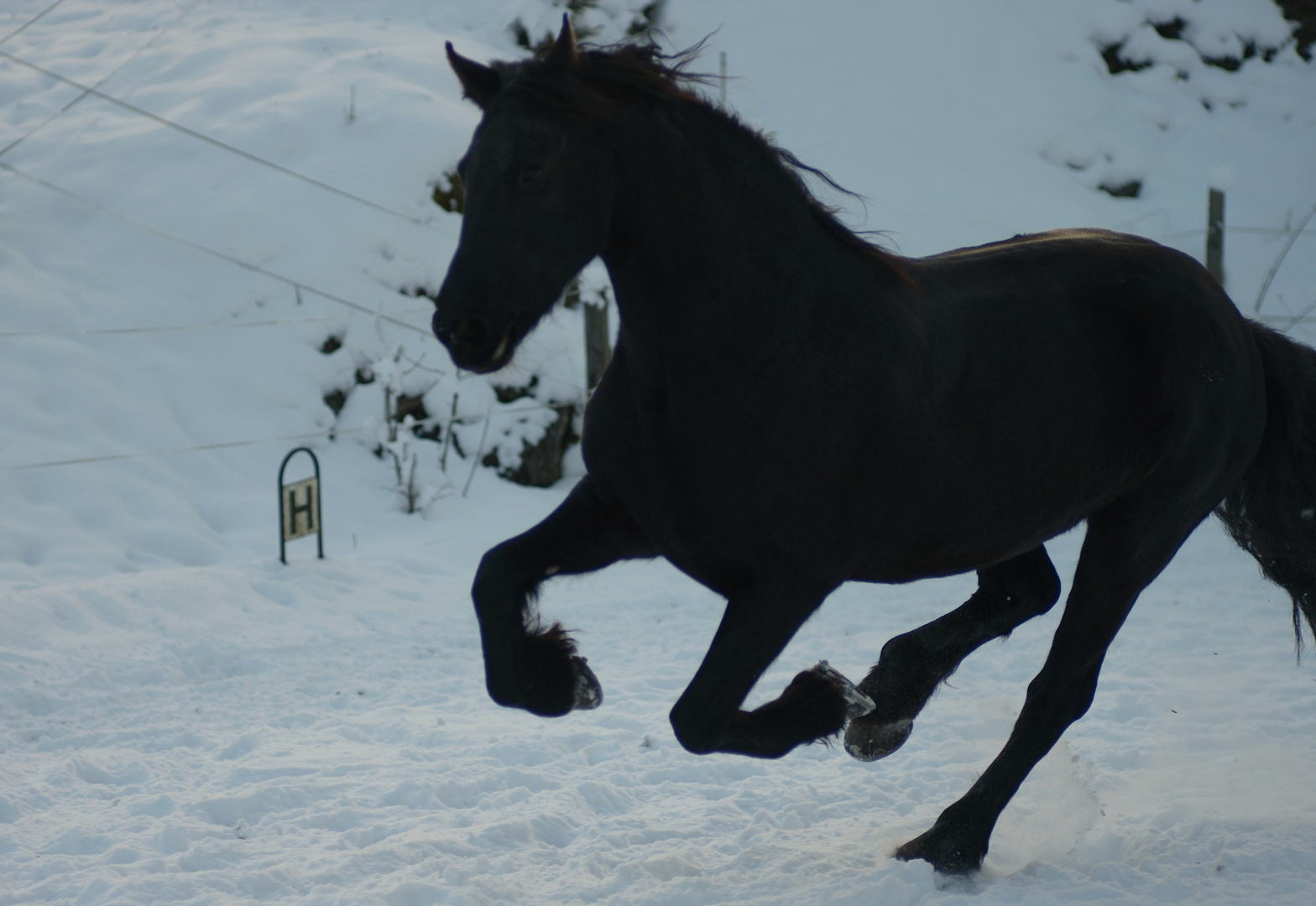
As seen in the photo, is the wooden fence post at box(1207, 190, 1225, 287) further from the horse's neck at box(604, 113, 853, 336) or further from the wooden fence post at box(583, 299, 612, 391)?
the horse's neck at box(604, 113, 853, 336)

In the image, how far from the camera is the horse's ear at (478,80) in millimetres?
2160

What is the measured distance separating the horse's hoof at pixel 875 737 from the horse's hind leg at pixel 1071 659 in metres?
0.31

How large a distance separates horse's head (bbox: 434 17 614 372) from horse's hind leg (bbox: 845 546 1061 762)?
170 centimetres

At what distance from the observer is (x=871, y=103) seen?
45.8ft

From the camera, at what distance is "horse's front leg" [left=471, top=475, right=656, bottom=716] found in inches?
100

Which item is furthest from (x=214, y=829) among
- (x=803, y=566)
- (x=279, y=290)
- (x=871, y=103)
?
(x=871, y=103)

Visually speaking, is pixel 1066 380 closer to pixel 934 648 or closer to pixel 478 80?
pixel 934 648

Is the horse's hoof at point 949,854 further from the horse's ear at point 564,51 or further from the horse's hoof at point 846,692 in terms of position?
the horse's ear at point 564,51

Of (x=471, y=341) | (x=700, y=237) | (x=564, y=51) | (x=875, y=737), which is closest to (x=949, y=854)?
(x=875, y=737)

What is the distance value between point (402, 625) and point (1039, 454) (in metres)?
3.96

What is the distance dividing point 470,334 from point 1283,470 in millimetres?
2441

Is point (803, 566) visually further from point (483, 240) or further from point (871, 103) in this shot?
point (871, 103)

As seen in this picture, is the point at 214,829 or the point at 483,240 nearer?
the point at 483,240

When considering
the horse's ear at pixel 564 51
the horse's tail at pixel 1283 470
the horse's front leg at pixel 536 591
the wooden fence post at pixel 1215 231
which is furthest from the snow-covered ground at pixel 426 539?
the wooden fence post at pixel 1215 231
